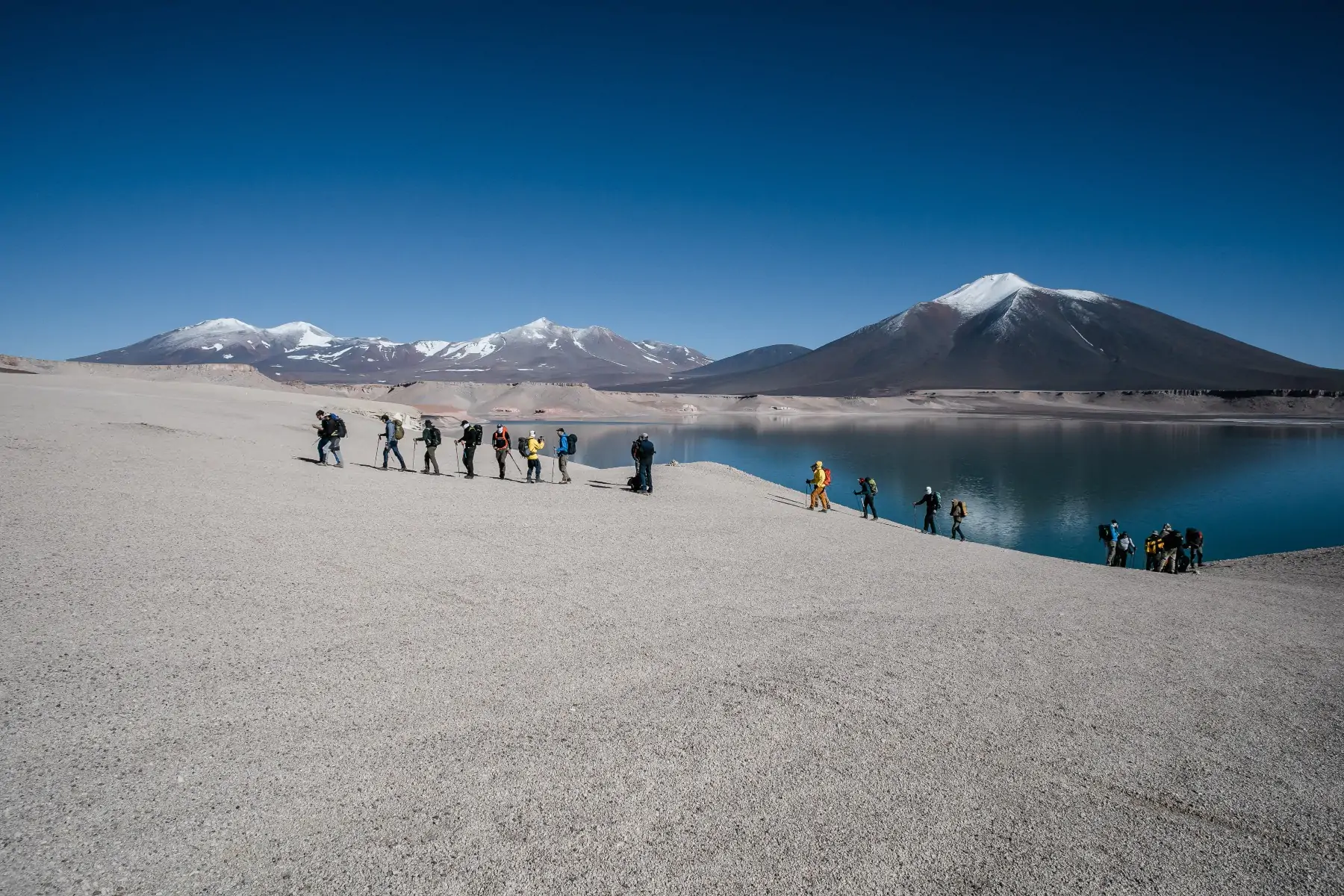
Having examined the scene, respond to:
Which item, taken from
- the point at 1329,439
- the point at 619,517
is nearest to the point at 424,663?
the point at 619,517

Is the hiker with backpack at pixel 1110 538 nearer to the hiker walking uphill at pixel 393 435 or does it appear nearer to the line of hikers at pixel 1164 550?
the line of hikers at pixel 1164 550

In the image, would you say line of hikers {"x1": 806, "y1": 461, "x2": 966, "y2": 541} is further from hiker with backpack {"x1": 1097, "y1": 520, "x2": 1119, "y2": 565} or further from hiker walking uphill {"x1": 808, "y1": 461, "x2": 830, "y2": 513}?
hiker with backpack {"x1": 1097, "y1": 520, "x2": 1119, "y2": 565}

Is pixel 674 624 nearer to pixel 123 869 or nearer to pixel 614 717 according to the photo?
pixel 614 717

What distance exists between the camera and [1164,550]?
615 inches

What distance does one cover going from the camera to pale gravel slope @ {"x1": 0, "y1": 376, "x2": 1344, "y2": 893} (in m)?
3.90

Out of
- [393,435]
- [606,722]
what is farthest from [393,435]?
[606,722]

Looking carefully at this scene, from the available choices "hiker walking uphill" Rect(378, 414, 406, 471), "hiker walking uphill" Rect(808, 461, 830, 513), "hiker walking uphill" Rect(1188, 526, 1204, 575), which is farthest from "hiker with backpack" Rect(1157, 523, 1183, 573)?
"hiker walking uphill" Rect(378, 414, 406, 471)

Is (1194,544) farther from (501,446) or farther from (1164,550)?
(501,446)

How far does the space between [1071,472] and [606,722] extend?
137 feet

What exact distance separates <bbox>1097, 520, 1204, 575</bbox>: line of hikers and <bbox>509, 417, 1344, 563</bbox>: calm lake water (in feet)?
12.6

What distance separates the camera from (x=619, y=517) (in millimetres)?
14117

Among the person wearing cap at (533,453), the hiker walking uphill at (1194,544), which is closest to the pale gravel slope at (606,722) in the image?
the hiker walking uphill at (1194,544)

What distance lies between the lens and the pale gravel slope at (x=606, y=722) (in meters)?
3.90

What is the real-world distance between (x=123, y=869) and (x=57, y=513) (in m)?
7.45
